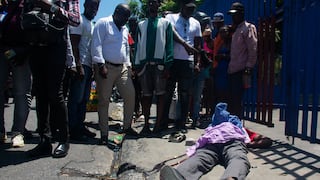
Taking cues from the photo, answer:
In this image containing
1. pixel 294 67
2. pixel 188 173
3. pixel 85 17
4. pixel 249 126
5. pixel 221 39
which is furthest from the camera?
pixel 249 126

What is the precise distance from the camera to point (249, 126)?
21.6 feet

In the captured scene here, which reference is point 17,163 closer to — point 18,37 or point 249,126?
point 18,37

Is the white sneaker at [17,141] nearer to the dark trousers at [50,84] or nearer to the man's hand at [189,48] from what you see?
the dark trousers at [50,84]

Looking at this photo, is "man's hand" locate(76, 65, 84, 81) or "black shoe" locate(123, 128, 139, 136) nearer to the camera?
"man's hand" locate(76, 65, 84, 81)

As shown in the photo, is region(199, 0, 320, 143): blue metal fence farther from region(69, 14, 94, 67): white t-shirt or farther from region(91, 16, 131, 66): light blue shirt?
region(69, 14, 94, 67): white t-shirt

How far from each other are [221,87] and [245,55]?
87 centimetres

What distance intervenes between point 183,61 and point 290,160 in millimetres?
2153

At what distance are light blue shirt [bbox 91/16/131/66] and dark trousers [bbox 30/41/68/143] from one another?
0.75m

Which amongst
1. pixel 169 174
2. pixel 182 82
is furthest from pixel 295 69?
pixel 169 174

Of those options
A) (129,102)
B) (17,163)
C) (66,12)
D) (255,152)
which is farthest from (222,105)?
(17,163)

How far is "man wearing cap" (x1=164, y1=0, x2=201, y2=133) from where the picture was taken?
569 cm

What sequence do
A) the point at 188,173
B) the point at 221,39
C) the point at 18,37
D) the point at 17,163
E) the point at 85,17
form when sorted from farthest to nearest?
the point at 221,39
the point at 85,17
the point at 18,37
the point at 17,163
the point at 188,173

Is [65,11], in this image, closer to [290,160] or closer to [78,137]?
[78,137]

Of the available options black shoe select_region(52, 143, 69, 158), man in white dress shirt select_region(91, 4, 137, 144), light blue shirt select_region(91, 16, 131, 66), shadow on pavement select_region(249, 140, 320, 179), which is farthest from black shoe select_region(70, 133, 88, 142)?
shadow on pavement select_region(249, 140, 320, 179)
